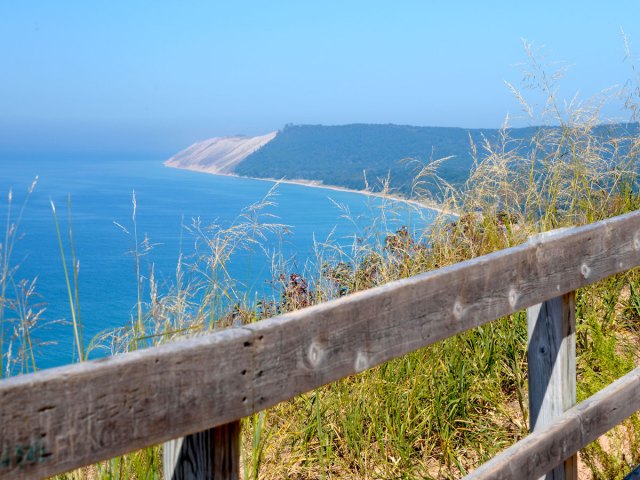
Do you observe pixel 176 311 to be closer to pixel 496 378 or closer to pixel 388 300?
pixel 496 378

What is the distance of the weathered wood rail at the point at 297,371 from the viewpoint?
998mm

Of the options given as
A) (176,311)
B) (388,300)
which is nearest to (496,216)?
(176,311)

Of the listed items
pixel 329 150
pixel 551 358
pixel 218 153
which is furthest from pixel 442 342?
pixel 218 153

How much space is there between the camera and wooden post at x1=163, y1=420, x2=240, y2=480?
1.22 meters

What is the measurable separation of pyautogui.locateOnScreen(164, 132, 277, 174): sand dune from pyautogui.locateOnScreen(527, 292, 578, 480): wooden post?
123 metres

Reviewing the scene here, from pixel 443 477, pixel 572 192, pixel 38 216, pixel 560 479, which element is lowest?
pixel 38 216

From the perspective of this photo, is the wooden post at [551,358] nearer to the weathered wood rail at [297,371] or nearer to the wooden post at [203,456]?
the weathered wood rail at [297,371]

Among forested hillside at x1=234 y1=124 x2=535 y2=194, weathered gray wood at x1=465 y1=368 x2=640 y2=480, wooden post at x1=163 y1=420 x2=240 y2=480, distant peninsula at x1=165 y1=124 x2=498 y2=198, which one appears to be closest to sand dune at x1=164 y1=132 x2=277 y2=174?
distant peninsula at x1=165 y1=124 x2=498 y2=198

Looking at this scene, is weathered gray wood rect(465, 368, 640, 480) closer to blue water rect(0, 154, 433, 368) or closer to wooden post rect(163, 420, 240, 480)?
wooden post rect(163, 420, 240, 480)

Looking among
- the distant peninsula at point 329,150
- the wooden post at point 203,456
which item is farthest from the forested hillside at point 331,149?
the wooden post at point 203,456

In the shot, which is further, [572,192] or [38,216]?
[38,216]

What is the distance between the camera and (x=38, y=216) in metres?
99.6

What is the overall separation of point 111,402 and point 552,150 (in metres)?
4.36

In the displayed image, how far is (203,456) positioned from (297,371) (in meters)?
0.22
